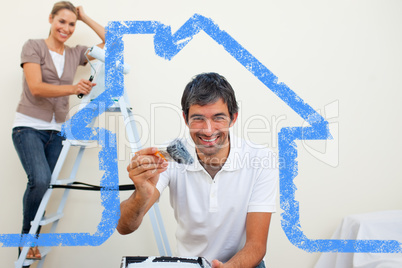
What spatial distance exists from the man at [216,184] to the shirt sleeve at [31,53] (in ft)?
3.22

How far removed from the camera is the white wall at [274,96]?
209 centimetres

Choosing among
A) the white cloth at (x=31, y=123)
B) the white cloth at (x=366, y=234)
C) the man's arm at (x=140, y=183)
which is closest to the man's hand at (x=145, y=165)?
the man's arm at (x=140, y=183)

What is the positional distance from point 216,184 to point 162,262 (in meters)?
0.50

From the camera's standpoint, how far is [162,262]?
0.82 m

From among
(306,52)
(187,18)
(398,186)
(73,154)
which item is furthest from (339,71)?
(73,154)

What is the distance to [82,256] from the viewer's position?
6.87ft

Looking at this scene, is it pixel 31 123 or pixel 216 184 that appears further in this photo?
pixel 31 123

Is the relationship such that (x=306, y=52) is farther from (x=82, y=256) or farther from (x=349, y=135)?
(x=82, y=256)

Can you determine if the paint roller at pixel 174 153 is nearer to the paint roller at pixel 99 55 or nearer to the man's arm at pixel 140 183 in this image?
the man's arm at pixel 140 183

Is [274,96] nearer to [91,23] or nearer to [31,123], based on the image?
[91,23]

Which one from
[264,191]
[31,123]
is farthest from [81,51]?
[264,191]

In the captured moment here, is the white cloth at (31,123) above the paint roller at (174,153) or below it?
above

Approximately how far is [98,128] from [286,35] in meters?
1.31

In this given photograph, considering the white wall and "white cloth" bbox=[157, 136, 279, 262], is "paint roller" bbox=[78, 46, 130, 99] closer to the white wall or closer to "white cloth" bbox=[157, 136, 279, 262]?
the white wall
